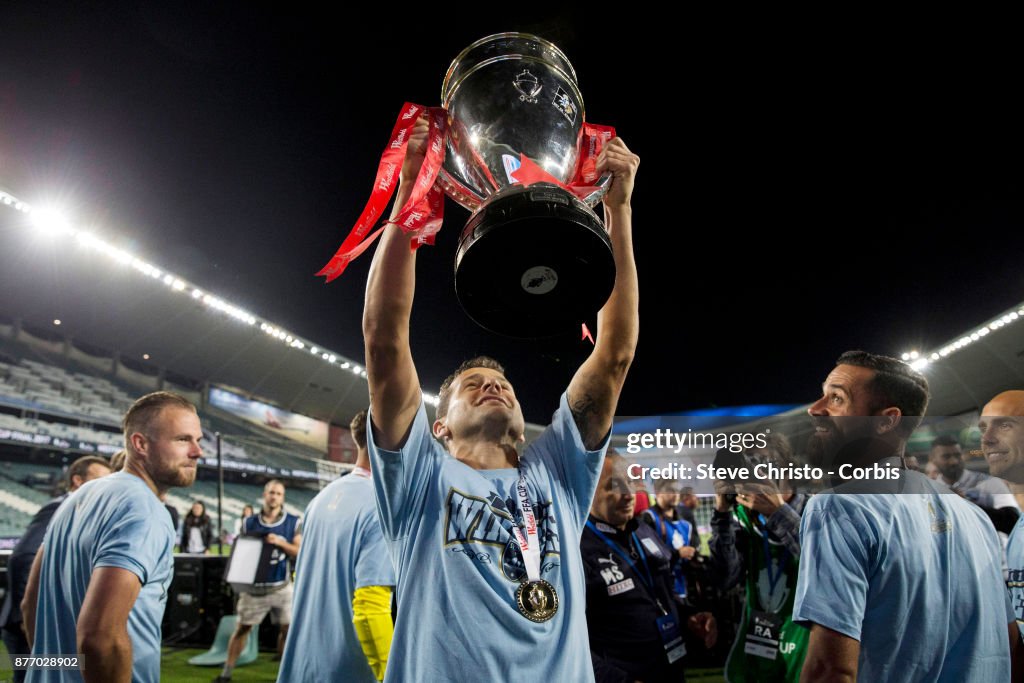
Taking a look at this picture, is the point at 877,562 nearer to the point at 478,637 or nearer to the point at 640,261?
the point at 478,637

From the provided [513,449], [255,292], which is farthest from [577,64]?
[255,292]

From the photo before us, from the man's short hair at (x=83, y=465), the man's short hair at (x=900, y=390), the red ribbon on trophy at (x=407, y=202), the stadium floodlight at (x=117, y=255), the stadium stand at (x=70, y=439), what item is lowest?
the man's short hair at (x=900, y=390)

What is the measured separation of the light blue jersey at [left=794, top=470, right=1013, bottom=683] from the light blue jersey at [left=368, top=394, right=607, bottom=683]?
971 millimetres

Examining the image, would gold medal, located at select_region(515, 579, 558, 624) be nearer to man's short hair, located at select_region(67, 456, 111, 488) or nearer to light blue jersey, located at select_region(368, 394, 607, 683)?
light blue jersey, located at select_region(368, 394, 607, 683)

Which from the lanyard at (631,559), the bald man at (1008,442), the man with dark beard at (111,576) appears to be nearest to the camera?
the man with dark beard at (111,576)

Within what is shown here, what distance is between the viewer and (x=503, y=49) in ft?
5.49

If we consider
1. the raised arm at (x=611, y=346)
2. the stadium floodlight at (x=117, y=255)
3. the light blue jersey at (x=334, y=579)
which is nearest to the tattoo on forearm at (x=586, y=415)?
the raised arm at (x=611, y=346)

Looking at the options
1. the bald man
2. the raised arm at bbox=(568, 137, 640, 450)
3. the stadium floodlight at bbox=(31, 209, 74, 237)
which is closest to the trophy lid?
the raised arm at bbox=(568, 137, 640, 450)

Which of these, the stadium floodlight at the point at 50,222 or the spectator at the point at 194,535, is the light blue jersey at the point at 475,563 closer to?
the spectator at the point at 194,535

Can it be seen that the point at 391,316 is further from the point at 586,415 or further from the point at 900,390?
the point at 900,390

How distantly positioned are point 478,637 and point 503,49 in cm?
162

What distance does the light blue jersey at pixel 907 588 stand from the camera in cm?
207

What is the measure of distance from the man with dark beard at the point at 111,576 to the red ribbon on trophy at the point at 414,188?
1760mm

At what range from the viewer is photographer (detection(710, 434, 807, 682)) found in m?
3.67
